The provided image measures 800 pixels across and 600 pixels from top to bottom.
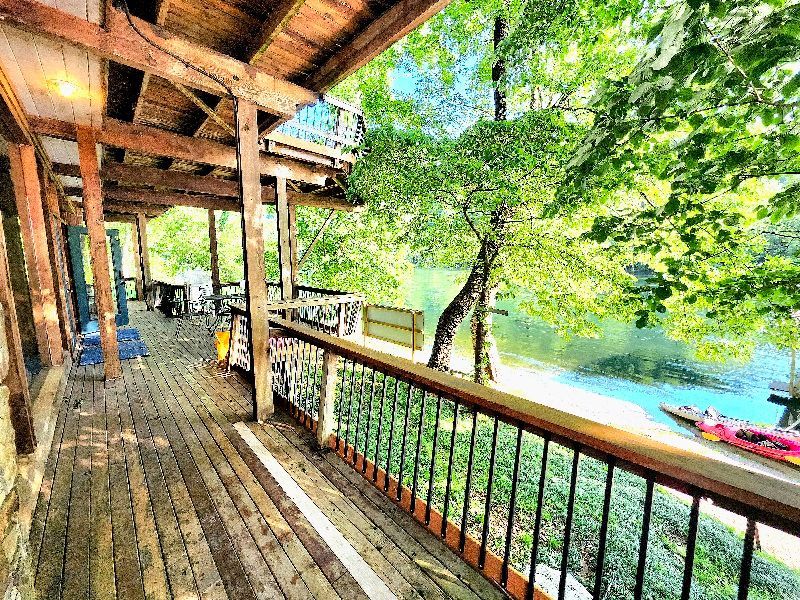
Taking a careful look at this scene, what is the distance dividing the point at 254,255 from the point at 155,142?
2.87 m

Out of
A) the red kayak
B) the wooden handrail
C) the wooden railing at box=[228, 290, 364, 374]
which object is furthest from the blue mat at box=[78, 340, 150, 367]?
the red kayak

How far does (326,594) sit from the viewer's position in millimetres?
1860

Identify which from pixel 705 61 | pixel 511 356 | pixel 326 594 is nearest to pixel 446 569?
pixel 326 594

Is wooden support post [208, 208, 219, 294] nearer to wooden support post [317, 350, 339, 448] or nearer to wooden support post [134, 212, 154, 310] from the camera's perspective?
wooden support post [134, 212, 154, 310]

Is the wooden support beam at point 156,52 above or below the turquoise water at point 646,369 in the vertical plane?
above

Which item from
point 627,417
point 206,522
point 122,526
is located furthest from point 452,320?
point 627,417

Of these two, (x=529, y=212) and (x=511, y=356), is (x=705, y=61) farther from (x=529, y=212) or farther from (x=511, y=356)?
(x=511, y=356)

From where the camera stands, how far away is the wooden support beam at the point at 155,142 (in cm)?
448

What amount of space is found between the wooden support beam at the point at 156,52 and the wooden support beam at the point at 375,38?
361 millimetres

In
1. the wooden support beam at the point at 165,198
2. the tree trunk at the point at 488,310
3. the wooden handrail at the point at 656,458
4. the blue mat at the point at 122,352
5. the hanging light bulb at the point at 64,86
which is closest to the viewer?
the wooden handrail at the point at 656,458

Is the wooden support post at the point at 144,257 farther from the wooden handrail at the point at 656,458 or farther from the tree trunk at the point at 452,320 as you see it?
the wooden handrail at the point at 656,458

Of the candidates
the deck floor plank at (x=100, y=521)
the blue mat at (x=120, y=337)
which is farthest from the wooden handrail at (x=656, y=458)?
the blue mat at (x=120, y=337)

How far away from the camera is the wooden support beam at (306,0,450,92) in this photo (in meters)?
A: 2.62

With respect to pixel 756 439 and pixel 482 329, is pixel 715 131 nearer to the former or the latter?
pixel 482 329
